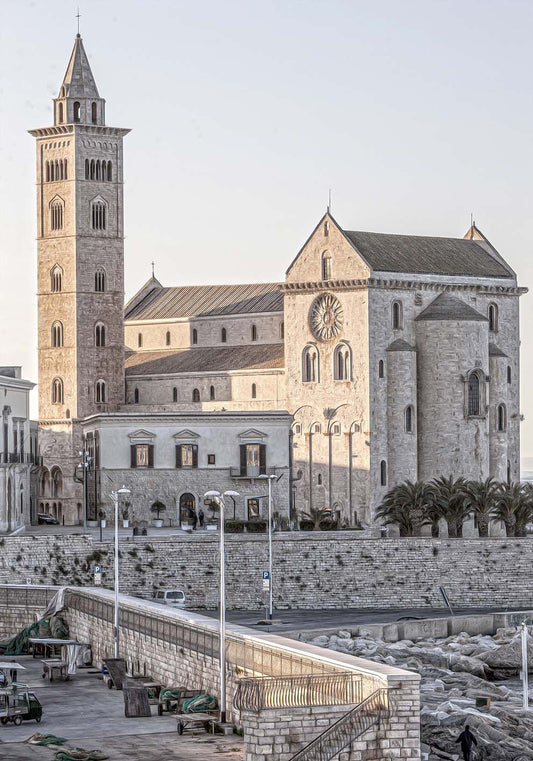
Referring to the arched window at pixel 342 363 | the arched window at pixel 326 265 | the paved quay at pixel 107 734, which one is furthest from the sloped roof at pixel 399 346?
the paved quay at pixel 107 734

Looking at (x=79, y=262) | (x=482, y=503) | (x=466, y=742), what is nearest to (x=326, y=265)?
(x=79, y=262)

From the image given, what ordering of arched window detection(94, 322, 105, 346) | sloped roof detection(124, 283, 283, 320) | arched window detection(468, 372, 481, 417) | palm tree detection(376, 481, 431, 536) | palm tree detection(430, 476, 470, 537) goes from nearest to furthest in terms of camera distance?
palm tree detection(430, 476, 470, 537) < palm tree detection(376, 481, 431, 536) < arched window detection(468, 372, 481, 417) < arched window detection(94, 322, 105, 346) < sloped roof detection(124, 283, 283, 320)

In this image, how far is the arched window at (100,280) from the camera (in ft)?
331

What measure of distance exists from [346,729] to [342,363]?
6166 centimetres

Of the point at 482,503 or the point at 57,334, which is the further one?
the point at 57,334

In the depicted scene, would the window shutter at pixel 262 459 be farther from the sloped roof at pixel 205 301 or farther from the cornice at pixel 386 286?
the sloped roof at pixel 205 301

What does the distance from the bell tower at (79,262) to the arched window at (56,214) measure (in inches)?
2.4

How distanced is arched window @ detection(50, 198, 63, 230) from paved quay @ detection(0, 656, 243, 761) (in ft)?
200

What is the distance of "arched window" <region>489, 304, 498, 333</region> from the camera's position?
95.2 meters

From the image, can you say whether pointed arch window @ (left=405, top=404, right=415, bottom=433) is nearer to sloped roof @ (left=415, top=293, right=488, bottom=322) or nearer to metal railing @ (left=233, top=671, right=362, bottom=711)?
sloped roof @ (left=415, top=293, right=488, bottom=322)

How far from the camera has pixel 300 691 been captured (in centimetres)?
3005

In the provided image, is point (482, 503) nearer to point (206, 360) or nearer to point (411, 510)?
point (411, 510)

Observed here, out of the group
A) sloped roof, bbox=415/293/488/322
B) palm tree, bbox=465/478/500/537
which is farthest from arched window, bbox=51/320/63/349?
palm tree, bbox=465/478/500/537

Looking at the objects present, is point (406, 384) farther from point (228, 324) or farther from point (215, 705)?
point (215, 705)
